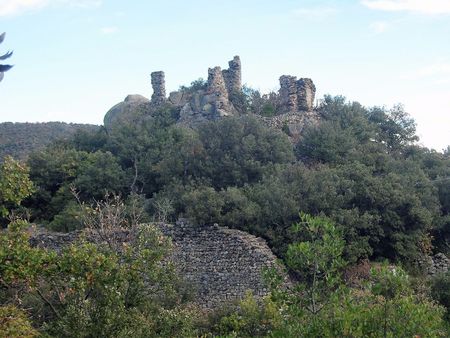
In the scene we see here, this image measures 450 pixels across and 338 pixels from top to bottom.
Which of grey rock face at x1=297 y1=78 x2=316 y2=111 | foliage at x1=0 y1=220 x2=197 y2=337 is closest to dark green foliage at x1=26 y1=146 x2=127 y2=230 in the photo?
grey rock face at x1=297 y1=78 x2=316 y2=111

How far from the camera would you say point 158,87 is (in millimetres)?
33094

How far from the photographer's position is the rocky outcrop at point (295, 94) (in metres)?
29.5

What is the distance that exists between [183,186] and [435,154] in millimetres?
10559

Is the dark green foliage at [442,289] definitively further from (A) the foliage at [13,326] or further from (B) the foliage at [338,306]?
(A) the foliage at [13,326]

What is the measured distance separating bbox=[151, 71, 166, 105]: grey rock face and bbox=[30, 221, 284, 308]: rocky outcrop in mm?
15652

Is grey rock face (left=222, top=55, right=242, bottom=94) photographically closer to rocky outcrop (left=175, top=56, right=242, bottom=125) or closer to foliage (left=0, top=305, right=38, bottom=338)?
rocky outcrop (left=175, top=56, right=242, bottom=125)

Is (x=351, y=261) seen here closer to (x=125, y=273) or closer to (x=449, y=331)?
(x=449, y=331)

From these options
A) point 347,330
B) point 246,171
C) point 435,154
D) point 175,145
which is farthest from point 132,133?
point 347,330

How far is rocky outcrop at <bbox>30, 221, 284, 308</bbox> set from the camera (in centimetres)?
1697

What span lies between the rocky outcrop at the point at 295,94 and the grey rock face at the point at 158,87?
6540 mm

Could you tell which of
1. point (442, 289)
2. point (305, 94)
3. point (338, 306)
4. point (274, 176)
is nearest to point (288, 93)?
point (305, 94)

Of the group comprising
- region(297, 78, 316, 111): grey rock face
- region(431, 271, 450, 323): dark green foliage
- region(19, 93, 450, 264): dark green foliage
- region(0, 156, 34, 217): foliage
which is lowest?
region(431, 271, 450, 323): dark green foliage

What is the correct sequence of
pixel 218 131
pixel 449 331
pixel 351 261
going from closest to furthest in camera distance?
pixel 449 331 → pixel 351 261 → pixel 218 131

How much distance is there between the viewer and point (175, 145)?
81.2 feet
